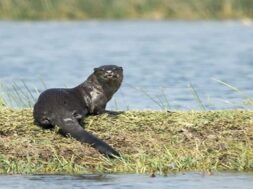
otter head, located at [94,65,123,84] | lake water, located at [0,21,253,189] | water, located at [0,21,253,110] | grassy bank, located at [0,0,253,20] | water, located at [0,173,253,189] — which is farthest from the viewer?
grassy bank, located at [0,0,253,20]

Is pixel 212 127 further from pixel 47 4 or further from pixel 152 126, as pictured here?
pixel 47 4

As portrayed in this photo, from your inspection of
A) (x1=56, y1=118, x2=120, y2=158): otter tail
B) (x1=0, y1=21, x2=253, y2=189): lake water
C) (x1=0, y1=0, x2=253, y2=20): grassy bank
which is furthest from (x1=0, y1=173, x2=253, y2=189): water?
(x1=0, y1=0, x2=253, y2=20): grassy bank

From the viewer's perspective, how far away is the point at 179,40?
3072 centimetres

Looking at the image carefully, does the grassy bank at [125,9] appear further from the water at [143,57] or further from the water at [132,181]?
the water at [132,181]

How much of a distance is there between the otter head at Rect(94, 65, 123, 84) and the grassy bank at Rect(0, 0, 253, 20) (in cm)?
2215

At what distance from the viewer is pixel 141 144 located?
1069 centimetres

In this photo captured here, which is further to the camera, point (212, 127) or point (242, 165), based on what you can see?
point (212, 127)

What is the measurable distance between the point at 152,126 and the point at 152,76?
10162 mm

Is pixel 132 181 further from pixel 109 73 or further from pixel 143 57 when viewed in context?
pixel 143 57

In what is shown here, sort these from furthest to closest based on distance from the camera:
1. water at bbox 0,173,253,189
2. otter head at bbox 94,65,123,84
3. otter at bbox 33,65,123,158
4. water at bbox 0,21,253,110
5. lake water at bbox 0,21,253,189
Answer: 1. water at bbox 0,21,253,110
2. otter head at bbox 94,65,123,84
3. otter at bbox 33,65,123,158
4. lake water at bbox 0,21,253,189
5. water at bbox 0,173,253,189

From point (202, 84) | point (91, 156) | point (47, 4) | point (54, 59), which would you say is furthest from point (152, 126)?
point (47, 4)

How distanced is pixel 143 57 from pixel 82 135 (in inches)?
612

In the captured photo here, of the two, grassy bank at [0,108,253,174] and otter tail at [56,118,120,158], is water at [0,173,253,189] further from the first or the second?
otter tail at [56,118,120,158]

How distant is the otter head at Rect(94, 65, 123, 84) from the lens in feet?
38.3
